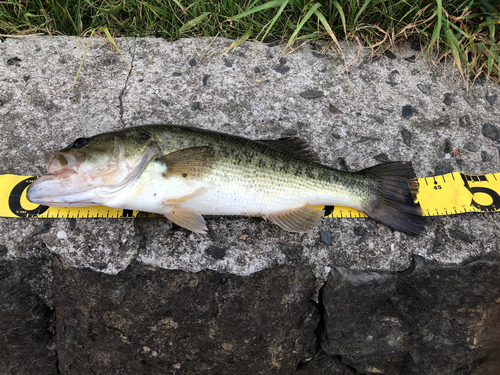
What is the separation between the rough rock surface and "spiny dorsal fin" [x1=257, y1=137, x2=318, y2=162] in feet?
1.15

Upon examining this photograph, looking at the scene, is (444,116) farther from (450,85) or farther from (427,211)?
(427,211)

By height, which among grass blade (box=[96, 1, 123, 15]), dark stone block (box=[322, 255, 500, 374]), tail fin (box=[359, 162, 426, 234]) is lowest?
dark stone block (box=[322, 255, 500, 374])

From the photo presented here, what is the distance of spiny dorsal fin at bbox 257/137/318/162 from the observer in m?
3.03

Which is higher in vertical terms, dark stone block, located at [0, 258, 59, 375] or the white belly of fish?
the white belly of fish

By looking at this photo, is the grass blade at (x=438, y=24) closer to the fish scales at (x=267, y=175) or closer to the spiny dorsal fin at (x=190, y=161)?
the fish scales at (x=267, y=175)

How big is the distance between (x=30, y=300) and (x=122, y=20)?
3119 mm

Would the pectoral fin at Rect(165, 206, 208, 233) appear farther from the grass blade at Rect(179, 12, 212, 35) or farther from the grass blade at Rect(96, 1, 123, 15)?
the grass blade at Rect(96, 1, 123, 15)

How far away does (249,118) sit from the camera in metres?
3.50

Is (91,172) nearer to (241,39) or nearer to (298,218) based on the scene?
(298,218)

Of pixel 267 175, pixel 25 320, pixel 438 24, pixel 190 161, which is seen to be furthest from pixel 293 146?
pixel 25 320

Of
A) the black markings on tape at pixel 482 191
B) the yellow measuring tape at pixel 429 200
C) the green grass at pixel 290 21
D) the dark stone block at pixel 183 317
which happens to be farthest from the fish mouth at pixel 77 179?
the black markings on tape at pixel 482 191

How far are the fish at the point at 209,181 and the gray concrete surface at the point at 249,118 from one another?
0.74 feet

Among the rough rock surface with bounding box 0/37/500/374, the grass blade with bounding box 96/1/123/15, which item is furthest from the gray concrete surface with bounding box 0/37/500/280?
the grass blade with bounding box 96/1/123/15

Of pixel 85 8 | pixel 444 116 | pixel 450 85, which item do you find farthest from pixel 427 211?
pixel 85 8
